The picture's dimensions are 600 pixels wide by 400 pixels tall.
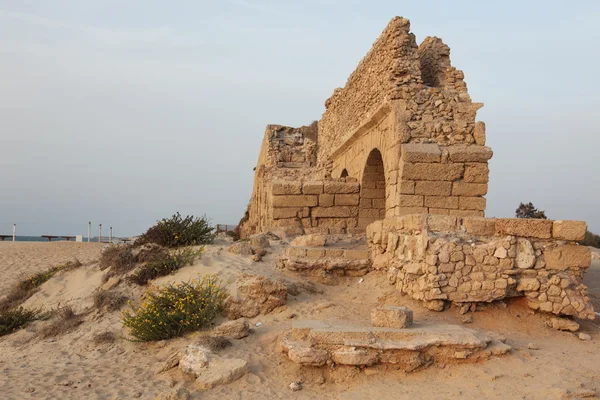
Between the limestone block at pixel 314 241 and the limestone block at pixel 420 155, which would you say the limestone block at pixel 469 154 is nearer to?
the limestone block at pixel 420 155

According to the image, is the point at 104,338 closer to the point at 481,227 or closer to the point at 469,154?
the point at 481,227

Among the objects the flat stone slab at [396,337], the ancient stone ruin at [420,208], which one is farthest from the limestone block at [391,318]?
the ancient stone ruin at [420,208]

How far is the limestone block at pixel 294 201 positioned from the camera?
32.8ft

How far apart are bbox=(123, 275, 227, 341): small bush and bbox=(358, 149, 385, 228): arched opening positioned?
476 centimetres

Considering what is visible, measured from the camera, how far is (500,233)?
5949 millimetres

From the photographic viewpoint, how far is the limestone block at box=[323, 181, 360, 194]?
1034 centimetres

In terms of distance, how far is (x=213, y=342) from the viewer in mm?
5199

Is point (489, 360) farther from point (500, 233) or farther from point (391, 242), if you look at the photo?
point (391, 242)

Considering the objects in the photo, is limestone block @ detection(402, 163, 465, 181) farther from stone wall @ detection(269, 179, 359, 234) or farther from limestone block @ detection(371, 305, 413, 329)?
limestone block @ detection(371, 305, 413, 329)

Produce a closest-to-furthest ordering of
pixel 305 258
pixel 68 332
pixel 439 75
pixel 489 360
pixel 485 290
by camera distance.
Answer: pixel 489 360 → pixel 485 290 → pixel 68 332 → pixel 305 258 → pixel 439 75

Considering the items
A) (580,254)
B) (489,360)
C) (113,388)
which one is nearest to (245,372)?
(113,388)

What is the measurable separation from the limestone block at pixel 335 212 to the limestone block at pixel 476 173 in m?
2.76

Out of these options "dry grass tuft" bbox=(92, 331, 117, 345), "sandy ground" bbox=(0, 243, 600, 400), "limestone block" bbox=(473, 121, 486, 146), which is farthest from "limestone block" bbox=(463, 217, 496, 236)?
"dry grass tuft" bbox=(92, 331, 117, 345)

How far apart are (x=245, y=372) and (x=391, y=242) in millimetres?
3109
